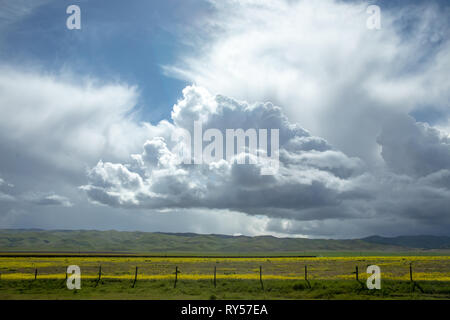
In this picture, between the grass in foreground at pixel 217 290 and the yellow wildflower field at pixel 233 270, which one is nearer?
the grass in foreground at pixel 217 290

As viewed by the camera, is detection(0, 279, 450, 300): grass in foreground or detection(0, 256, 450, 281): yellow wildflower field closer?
detection(0, 279, 450, 300): grass in foreground

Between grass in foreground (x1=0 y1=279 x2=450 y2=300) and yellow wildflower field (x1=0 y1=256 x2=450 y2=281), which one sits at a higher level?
grass in foreground (x1=0 y1=279 x2=450 y2=300)

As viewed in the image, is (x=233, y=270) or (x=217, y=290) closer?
(x=217, y=290)

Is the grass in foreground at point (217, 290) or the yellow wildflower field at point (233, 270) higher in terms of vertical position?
the grass in foreground at point (217, 290)

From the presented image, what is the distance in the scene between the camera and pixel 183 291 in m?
37.9

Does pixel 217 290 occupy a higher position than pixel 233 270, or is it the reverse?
pixel 217 290
